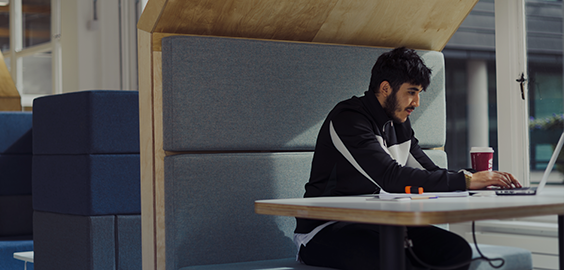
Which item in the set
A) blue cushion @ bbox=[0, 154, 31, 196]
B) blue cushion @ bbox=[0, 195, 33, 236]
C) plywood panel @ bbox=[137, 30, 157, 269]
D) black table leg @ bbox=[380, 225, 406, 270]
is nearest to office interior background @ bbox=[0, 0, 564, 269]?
plywood panel @ bbox=[137, 30, 157, 269]

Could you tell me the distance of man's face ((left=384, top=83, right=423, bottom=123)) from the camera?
236 cm

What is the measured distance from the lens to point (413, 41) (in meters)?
2.99

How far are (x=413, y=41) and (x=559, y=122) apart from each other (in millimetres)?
868

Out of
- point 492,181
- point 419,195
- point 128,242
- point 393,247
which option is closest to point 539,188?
point 492,181

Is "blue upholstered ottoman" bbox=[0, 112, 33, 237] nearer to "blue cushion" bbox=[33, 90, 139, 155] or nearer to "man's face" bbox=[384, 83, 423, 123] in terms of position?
"blue cushion" bbox=[33, 90, 139, 155]

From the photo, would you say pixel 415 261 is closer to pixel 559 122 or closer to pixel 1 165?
pixel 559 122

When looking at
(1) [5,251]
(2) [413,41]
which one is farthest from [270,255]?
(1) [5,251]

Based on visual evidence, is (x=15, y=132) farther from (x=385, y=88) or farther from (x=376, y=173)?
(x=376, y=173)

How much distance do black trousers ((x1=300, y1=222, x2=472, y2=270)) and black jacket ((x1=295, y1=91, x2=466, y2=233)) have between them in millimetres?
83

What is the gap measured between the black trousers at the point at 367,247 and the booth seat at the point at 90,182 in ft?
3.88

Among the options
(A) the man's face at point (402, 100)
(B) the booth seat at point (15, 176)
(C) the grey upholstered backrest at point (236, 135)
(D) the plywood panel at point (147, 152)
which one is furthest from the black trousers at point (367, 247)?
(B) the booth seat at point (15, 176)

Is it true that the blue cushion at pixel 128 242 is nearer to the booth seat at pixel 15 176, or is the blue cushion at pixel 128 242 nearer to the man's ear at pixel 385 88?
the booth seat at pixel 15 176

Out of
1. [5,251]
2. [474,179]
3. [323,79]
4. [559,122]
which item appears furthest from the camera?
[5,251]

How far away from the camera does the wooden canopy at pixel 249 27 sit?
2400mm
